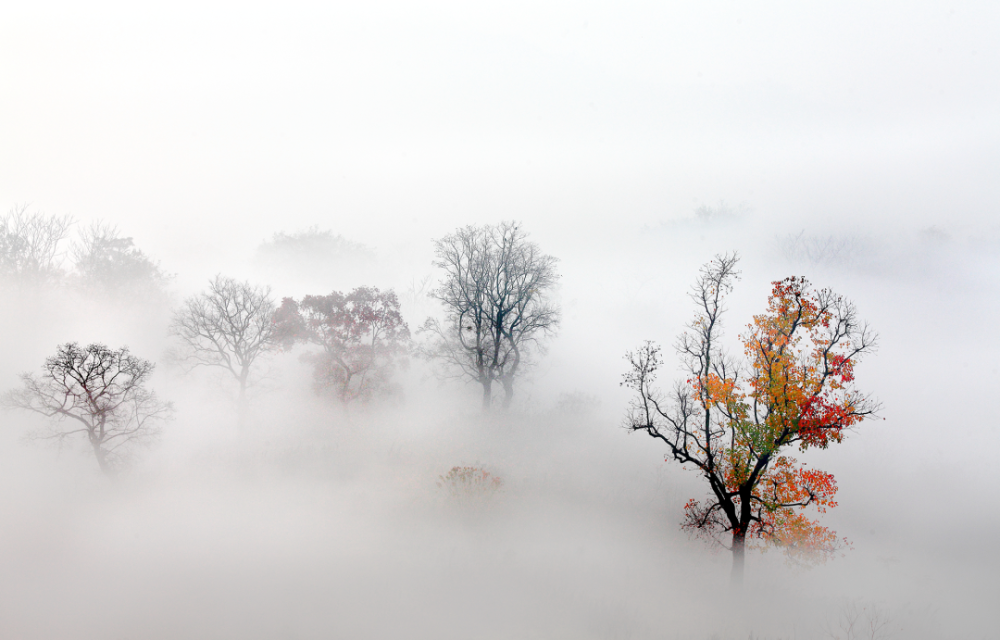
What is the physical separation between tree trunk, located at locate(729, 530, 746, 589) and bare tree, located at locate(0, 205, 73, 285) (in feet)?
184

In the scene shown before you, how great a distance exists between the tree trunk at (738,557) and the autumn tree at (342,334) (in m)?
22.0

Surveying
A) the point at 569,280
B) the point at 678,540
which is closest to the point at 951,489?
the point at 678,540

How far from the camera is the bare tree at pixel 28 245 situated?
128 ft

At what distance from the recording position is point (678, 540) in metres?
21.0

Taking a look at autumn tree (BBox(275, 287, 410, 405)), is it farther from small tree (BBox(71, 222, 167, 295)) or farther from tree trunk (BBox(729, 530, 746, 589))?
small tree (BBox(71, 222, 167, 295))

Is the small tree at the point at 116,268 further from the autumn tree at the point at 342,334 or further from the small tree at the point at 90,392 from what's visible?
the autumn tree at the point at 342,334

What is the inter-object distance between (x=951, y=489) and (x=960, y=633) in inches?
573

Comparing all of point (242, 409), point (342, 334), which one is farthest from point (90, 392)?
point (342, 334)

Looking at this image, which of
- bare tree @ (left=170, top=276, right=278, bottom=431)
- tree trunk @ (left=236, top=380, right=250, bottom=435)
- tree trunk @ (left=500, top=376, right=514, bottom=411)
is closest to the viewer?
bare tree @ (left=170, top=276, right=278, bottom=431)

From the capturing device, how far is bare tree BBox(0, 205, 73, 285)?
38906 millimetres

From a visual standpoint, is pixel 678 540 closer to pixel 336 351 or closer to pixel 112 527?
Result: pixel 336 351

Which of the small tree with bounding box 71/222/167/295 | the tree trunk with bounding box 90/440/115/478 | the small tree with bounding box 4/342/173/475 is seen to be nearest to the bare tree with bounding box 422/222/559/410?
the small tree with bounding box 4/342/173/475

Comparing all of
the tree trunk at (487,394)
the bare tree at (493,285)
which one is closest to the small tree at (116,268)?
the bare tree at (493,285)

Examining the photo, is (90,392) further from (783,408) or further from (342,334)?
(783,408)
